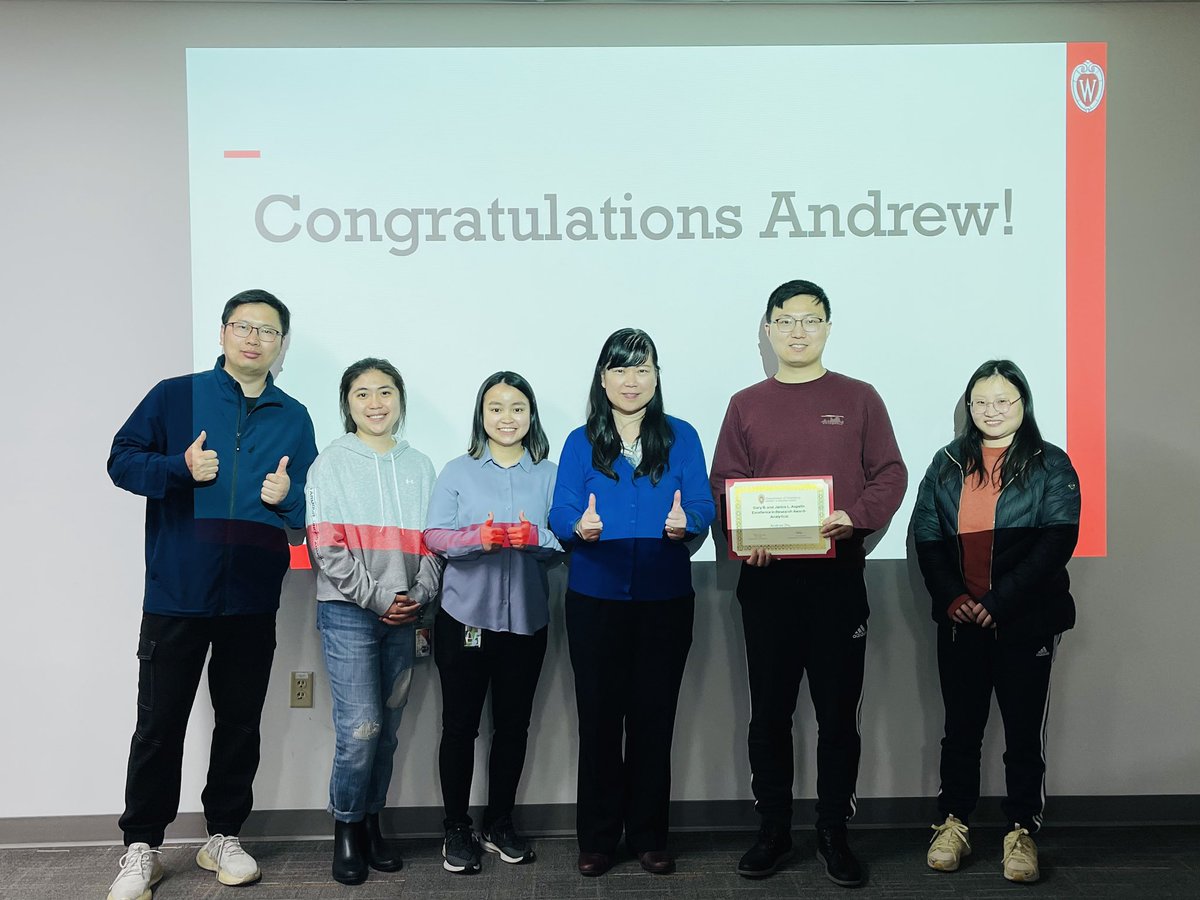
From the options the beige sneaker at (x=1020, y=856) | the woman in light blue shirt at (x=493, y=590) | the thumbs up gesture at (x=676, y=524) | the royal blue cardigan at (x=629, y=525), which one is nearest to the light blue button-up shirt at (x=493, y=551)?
the woman in light blue shirt at (x=493, y=590)

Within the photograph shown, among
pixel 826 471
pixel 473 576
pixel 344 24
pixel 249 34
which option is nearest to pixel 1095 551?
pixel 826 471

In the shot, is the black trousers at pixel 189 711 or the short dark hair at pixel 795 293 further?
the short dark hair at pixel 795 293

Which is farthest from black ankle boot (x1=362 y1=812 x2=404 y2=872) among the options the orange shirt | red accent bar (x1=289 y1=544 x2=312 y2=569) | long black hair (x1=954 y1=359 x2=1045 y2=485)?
long black hair (x1=954 y1=359 x2=1045 y2=485)

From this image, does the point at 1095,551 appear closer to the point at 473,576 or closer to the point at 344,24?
the point at 473,576

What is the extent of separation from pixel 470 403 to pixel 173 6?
5.54ft

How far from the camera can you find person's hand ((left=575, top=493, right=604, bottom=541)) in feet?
8.16

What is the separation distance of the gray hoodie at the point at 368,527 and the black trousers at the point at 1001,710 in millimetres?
1643

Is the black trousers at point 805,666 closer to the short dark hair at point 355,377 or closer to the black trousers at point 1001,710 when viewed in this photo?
the black trousers at point 1001,710

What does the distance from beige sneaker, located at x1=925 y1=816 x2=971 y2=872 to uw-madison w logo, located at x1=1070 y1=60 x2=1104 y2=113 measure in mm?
2360

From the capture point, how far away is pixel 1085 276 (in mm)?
2867

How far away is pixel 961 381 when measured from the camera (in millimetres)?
2805

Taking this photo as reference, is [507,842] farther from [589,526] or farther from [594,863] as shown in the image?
[589,526]

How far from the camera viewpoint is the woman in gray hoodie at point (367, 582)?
262 cm

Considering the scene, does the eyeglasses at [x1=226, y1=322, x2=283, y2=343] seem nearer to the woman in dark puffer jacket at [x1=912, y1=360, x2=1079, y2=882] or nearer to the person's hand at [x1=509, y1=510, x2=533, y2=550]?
the person's hand at [x1=509, y1=510, x2=533, y2=550]
